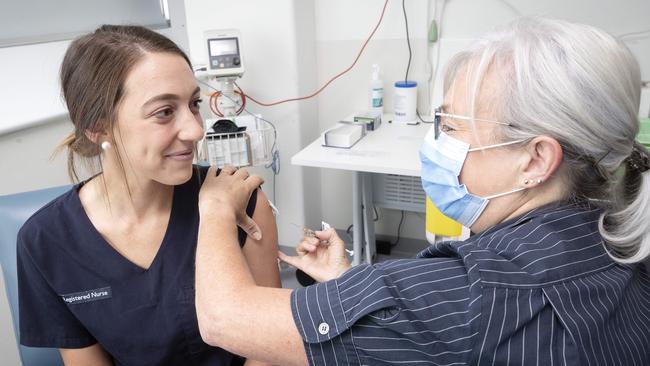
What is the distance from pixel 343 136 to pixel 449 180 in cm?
117

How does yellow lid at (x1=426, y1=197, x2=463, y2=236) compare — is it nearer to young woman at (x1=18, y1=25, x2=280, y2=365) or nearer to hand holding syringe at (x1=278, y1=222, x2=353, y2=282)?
hand holding syringe at (x1=278, y1=222, x2=353, y2=282)

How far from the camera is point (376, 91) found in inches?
98.7

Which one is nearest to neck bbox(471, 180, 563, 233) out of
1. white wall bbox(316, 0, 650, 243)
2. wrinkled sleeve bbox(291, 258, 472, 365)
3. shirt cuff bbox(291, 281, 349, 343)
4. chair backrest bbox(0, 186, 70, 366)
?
wrinkled sleeve bbox(291, 258, 472, 365)

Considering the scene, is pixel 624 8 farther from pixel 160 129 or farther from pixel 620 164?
pixel 160 129

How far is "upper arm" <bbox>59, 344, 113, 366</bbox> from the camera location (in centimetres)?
111

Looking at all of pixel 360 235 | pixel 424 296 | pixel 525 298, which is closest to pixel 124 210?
pixel 424 296

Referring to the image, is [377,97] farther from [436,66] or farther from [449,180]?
[449,180]

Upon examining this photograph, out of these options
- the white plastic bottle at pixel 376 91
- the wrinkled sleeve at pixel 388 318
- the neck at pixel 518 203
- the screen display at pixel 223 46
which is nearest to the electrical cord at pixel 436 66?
the white plastic bottle at pixel 376 91

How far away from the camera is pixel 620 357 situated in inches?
27.1

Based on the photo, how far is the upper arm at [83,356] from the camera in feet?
3.64

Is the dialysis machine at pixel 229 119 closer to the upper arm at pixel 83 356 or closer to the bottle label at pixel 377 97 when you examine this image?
the bottle label at pixel 377 97

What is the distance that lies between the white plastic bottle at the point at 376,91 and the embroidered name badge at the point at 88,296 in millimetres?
1759

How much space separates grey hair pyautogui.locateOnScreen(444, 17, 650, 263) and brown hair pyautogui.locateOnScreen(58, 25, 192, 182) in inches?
27.3

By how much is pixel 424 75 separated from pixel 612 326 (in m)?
2.02
